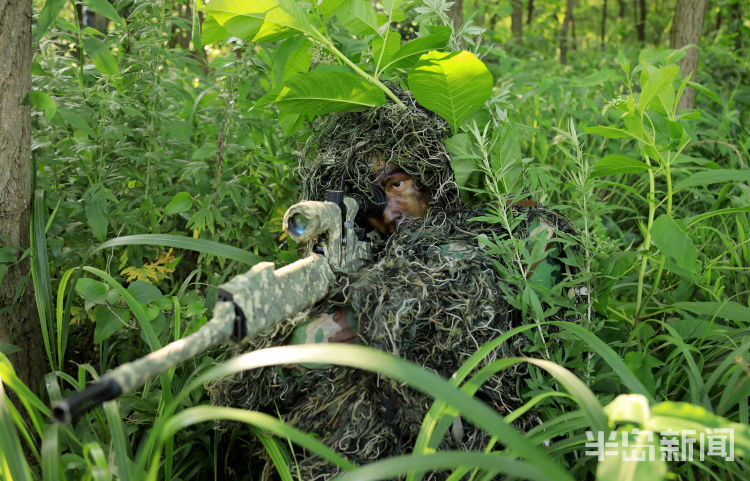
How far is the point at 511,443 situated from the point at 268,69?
1.33 m

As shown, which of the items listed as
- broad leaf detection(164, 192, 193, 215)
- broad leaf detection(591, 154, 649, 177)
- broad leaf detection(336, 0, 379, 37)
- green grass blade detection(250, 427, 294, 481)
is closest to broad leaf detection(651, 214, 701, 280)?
broad leaf detection(591, 154, 649, 177)

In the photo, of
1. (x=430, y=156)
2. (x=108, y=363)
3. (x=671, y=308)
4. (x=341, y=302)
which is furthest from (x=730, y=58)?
(x=108, y=363)

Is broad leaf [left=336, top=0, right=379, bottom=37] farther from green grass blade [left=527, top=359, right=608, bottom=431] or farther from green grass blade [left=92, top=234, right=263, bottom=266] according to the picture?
green grass blade [left=527, top=359, right=608, bottom=431]

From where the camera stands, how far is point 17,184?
1341mm

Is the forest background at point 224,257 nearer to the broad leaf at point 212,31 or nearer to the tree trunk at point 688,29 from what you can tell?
the broad leaf at point 212,31

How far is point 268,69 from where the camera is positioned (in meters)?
1.71

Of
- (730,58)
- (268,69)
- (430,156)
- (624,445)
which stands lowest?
(730,58)

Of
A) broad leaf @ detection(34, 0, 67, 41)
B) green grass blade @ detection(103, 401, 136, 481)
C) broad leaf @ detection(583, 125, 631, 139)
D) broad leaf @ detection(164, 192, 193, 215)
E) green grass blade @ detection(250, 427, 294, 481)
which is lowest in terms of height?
green grass blade @ detection(250, 427, 294, 481)

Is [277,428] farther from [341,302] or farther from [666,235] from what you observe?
[666,235]

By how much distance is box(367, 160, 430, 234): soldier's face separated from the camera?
4.34ft

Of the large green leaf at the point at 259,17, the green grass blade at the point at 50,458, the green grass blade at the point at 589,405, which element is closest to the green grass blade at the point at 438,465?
the green grass blade at the point at 589,405

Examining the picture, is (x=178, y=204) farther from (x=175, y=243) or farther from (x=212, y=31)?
(x=212, y=31)

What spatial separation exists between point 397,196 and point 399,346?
0.40m

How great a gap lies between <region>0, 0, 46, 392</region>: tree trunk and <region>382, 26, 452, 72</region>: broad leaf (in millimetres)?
823
